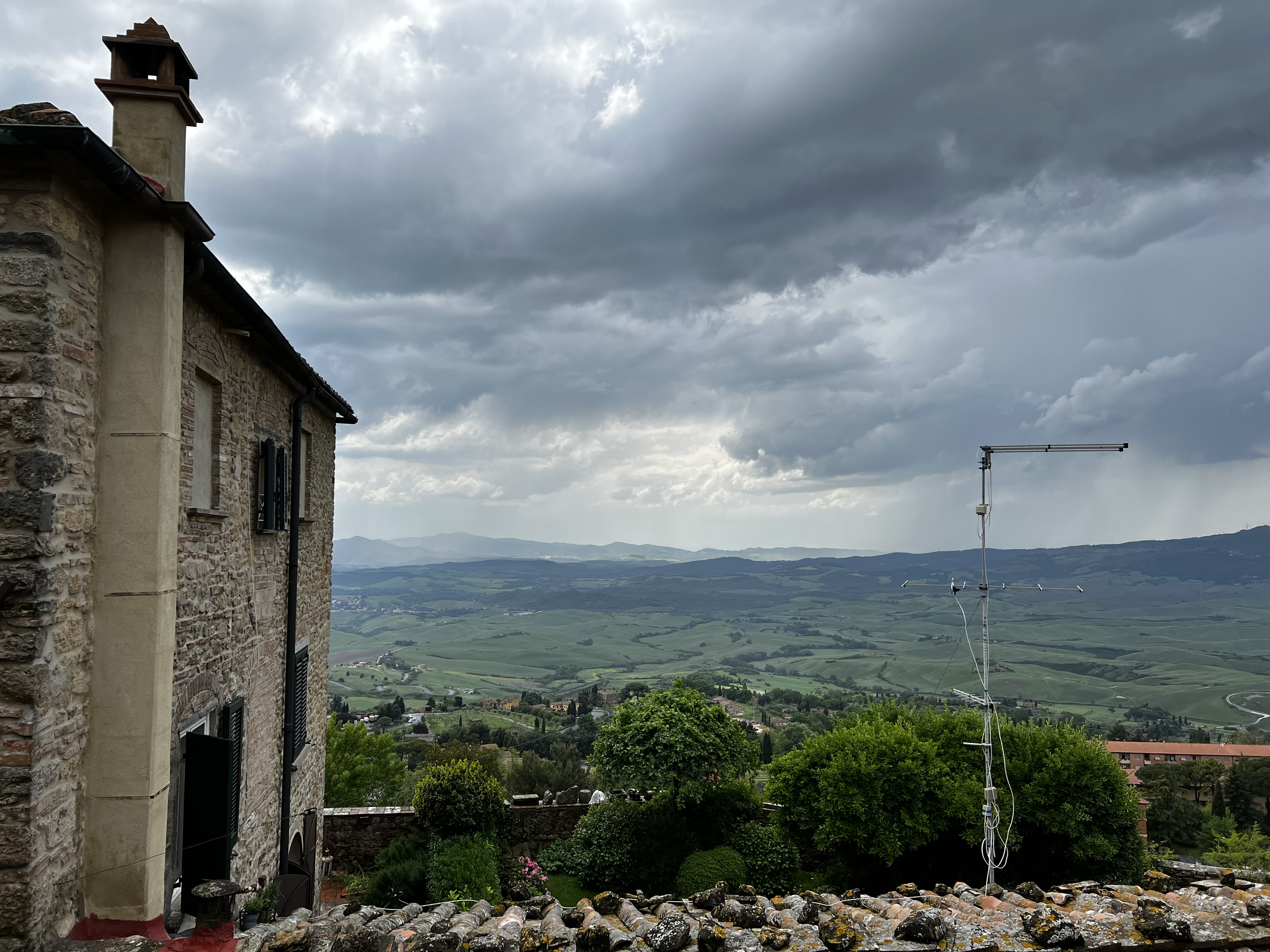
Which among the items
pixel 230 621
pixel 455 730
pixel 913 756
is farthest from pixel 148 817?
pixel 455 730

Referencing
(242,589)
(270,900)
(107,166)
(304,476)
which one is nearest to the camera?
(107,166)

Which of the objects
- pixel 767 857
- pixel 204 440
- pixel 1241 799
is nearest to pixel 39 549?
pixel 204 440

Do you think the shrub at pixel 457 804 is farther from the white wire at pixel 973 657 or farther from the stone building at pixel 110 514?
the white wire at pixel 973 657

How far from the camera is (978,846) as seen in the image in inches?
704

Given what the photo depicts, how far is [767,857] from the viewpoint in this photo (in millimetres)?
17797

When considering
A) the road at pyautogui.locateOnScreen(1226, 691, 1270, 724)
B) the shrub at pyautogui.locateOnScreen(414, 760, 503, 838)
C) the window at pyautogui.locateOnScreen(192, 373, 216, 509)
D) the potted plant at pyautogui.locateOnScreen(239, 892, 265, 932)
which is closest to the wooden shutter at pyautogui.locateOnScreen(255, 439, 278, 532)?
the window at pyautogui.locateOnScreen(192, 373, 216, 509)

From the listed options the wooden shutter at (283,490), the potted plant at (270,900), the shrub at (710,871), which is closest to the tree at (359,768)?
the shrub at (710,871)

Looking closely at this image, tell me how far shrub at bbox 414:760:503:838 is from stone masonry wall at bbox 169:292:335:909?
532 cm

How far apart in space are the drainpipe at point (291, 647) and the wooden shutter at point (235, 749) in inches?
83.2

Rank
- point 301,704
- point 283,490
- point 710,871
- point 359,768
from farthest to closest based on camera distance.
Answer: point 359,768 < point 710,871 < point 301,704 < point 283,490

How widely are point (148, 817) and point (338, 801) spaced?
85.4ft

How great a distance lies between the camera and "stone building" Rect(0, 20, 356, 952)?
441cm

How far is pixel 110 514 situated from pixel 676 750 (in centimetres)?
1557

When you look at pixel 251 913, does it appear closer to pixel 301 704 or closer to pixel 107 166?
pixel 301 704
